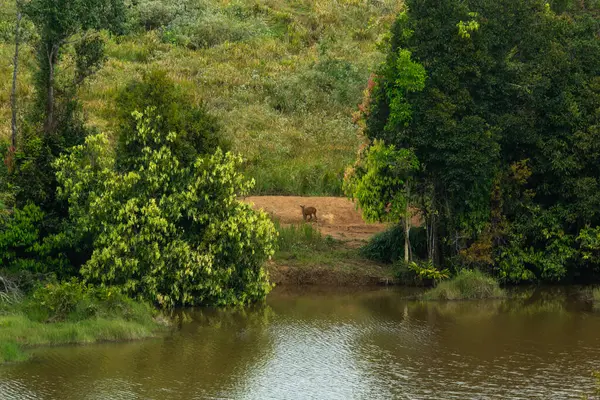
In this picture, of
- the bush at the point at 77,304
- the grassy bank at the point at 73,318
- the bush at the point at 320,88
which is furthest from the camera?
the bush at the point at 320,88

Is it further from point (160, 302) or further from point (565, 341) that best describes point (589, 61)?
point (160, 302)

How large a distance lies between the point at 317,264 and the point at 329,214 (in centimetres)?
367

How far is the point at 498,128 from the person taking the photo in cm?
2370

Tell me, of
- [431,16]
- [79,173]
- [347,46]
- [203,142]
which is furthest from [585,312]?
[347,46]

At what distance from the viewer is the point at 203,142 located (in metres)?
22.1

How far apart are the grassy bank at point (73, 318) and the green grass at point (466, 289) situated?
686 centimetres

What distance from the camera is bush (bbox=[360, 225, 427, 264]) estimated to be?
83.9 ft

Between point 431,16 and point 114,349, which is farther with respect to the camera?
point 431,16

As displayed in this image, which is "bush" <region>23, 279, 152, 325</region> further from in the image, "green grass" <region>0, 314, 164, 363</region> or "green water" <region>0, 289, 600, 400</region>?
"green water" <region>0, 289, 600, 400</region>

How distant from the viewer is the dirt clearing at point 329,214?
27.7 m

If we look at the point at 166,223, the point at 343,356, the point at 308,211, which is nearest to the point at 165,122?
the point at 166,223

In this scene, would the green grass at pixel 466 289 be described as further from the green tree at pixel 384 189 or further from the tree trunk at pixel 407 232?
the green tree at pixel 384 189

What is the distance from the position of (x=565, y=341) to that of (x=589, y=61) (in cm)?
839

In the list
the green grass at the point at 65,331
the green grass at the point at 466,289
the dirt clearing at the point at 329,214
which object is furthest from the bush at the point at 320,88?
the green grass at the point at 65,331
